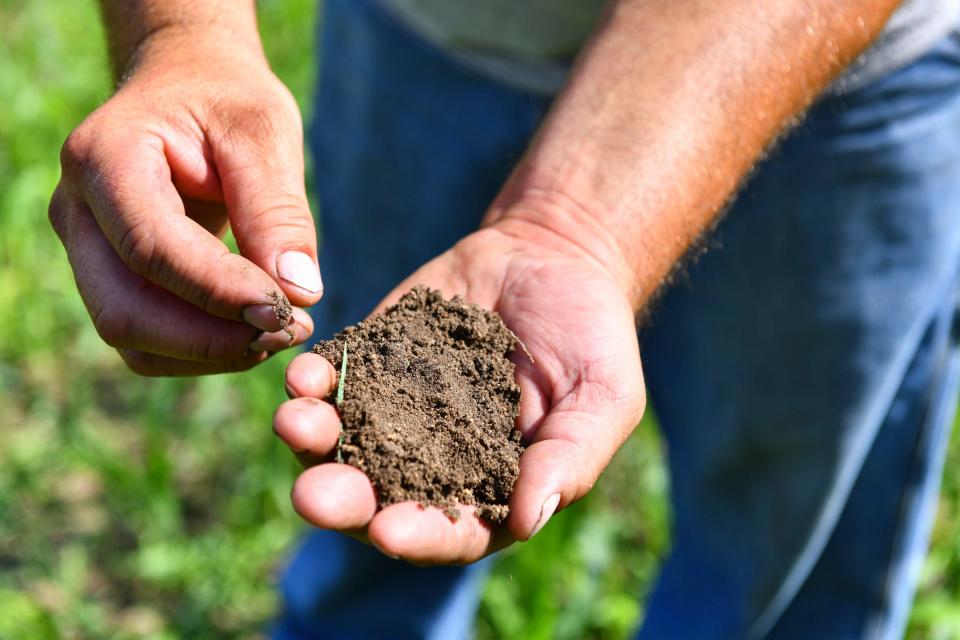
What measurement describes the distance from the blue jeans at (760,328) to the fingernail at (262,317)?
1.07 meters

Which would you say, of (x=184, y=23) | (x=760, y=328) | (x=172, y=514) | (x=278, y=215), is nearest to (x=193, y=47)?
(x=184, y=23)

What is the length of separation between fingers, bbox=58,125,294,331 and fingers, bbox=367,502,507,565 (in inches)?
14.1

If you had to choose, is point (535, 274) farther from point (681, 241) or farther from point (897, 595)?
point (897, 595)

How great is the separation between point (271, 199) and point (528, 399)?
0.58 m

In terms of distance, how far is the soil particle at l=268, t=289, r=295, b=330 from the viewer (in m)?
1.49

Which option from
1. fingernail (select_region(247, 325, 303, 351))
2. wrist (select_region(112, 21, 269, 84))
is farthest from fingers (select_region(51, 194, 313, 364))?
wrist (select_region(112, 21, 269, 84))

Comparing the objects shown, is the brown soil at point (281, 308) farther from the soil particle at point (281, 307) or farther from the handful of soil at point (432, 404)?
the handful of soil at point (432, 404)

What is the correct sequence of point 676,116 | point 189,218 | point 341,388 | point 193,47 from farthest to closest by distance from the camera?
point 676,116 < point 193,47 < point 341,388 < point 189,218

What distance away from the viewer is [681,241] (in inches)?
76.0

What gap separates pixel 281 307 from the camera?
1.50 metres

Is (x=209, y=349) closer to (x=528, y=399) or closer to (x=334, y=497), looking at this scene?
(x=334, y=497)

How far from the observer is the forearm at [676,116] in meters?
1.89

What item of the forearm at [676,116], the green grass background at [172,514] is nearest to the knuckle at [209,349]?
the forearm at [676,116]

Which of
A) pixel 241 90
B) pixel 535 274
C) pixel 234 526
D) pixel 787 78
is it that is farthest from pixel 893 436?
pixel 234 526
